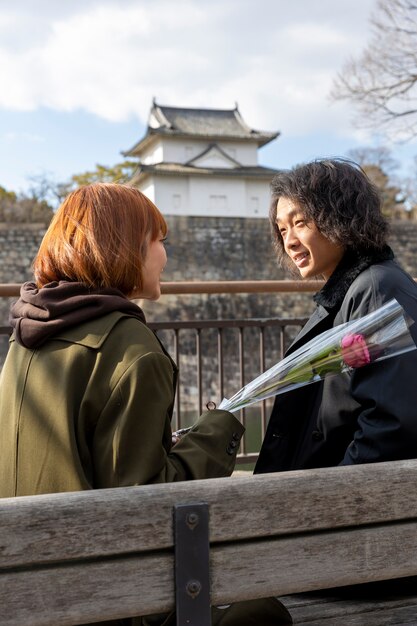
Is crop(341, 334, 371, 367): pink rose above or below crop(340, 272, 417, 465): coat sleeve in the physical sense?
above

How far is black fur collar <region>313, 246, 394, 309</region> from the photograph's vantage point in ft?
5.73

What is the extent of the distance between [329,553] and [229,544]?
152mm

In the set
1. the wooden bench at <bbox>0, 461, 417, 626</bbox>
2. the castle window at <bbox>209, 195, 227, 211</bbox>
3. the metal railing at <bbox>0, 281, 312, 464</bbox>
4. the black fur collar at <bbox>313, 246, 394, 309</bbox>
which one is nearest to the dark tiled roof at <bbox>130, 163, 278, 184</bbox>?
the castle window at <bbox>209, 195, 227, 211</bbox>

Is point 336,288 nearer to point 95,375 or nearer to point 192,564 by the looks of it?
point 95,375

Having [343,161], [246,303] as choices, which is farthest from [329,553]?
[246,303]

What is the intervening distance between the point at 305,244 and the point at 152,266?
0.50 m

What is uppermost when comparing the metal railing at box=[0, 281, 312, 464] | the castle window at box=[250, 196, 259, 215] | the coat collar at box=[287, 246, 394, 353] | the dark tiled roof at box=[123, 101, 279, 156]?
the dark tiled roof at box=[123, 101, 279, 156]

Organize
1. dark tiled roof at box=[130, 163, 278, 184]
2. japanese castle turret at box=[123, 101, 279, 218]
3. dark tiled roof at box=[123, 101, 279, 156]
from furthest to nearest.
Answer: dark tiled roof at box=[123, 101, 279, 156], japanese castle turret at box=[123, 101, 279, 218], dark tiled roof at box=[130, 163, 278, 184]

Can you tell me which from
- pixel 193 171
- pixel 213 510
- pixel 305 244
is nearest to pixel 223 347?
pixel 305 244

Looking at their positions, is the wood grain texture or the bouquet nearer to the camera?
the wood grain texture

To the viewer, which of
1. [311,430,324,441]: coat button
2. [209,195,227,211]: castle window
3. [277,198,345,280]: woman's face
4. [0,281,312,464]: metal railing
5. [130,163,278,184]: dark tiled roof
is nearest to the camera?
[311,430,324,441]: coat button

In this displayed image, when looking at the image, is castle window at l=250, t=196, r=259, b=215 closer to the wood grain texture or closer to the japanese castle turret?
the japanese castle turret

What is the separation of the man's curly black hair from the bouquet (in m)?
0.25

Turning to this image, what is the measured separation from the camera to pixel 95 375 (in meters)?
1.28
